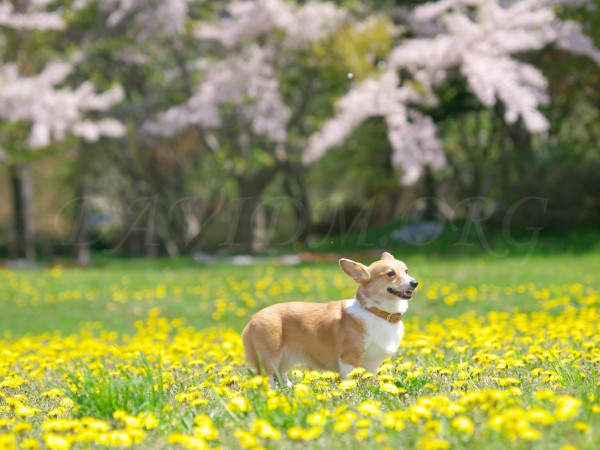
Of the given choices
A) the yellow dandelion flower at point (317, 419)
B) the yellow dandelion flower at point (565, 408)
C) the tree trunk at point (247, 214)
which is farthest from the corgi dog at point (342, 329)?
the tree trunk at point (247, 214)

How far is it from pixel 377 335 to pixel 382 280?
1.20 feet

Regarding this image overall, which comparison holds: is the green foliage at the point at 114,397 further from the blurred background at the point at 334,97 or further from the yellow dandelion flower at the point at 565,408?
the blurred background at the point at 334,97

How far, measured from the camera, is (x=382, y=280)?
4969 mm

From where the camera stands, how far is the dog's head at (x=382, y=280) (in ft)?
16.0

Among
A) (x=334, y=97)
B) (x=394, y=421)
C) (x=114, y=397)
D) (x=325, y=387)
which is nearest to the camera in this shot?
(x=394, y=421)

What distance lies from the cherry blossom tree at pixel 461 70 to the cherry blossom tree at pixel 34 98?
5.33 m

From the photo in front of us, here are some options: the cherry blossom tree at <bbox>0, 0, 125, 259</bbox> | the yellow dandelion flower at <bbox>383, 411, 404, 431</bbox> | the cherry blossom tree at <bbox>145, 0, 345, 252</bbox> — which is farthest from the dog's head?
the cherry blossom tree at <bbox>145, 0, 345, 252</bbox>

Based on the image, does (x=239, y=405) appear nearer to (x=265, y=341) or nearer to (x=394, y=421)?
(x=394, y=421)

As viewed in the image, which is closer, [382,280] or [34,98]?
[382,280]

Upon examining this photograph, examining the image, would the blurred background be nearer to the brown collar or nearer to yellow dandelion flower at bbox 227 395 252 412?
the brown collar

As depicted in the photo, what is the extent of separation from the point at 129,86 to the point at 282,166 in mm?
7324

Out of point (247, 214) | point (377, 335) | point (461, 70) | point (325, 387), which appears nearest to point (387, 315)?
point (377, 335)

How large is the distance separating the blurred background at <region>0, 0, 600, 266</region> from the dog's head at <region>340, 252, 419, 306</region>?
10.6 m

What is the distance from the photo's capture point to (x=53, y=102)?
54.5 feet
